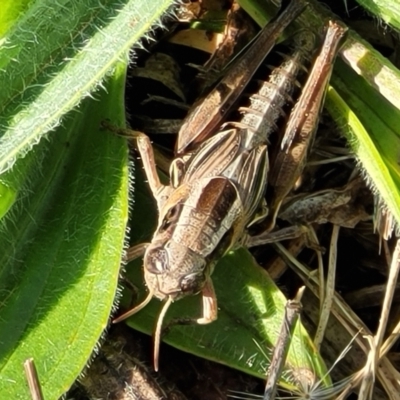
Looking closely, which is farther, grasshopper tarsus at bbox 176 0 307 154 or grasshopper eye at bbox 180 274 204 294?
grasshopper tarsus at bbox 176 0 307 154

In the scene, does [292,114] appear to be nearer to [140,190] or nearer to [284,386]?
[140,190]

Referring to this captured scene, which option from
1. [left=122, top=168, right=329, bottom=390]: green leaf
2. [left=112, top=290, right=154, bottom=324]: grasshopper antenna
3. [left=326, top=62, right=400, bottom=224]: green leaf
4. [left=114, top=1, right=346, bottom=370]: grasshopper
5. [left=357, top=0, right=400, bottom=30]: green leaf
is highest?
[left=357, top=0, right=400, bottom=30]: green leaf

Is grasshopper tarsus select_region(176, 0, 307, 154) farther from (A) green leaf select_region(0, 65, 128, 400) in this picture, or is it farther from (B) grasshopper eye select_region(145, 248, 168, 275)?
(B) grasshopper eye select_region(145, 248, 168, 275)

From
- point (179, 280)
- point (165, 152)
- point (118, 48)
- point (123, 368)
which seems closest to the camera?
point (118, 48)

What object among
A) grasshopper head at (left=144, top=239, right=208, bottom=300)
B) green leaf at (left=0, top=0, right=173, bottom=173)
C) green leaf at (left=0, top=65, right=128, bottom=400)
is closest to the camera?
green leaf at (left=0, top=0, right=173, bottom=173)

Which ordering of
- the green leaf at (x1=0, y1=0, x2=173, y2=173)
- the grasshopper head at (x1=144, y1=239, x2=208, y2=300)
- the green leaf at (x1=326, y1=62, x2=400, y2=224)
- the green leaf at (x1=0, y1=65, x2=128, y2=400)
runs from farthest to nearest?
the green leaf at (x1=326, y1=62, x2=400, y2=224), the grasshopper head at (x1=144, y1=239, x2=208, y2=300), the green leaf at (x1=0, y1=65, x2=128, y2=400), the green leaf at (x1=0, y1=0, x2=173, y2=173)

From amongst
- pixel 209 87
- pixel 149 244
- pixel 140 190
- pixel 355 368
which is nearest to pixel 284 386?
pixel 355 368

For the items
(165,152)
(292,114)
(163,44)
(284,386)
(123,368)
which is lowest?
(123,368)

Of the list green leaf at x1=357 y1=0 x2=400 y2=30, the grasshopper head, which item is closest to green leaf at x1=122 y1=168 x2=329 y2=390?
the grasshopper head
